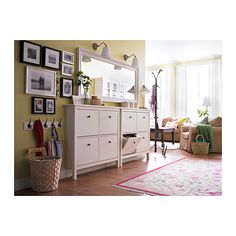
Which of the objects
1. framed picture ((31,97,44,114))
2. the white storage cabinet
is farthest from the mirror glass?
framed picture ((31,97,44,114))

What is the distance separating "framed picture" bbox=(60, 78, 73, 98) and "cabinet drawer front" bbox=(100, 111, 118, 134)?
1.67 ft

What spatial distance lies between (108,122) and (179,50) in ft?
13.5

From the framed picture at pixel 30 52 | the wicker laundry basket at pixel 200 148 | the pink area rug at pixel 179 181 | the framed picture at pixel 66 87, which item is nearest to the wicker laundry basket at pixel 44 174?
the pink area rug at pixel 179 181

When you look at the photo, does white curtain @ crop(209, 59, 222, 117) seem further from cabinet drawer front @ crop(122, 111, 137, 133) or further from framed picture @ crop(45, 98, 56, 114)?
framed picture @ crop(45, 98, 56, 114)

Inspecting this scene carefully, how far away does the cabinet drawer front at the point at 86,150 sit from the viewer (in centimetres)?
292

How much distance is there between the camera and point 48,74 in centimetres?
284

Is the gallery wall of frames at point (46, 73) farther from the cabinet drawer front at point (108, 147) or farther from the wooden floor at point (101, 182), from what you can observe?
the wooden floor at point (101, 182)

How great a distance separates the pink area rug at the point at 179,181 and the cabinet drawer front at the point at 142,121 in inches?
31.3

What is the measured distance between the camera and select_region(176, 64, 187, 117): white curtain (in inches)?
306

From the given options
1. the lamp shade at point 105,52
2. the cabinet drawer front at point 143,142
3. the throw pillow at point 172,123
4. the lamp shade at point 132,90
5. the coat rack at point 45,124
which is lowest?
the cabinet drawer front at point 143,142

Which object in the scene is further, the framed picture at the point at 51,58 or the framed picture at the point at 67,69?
the framed picture at the point at 67,69
